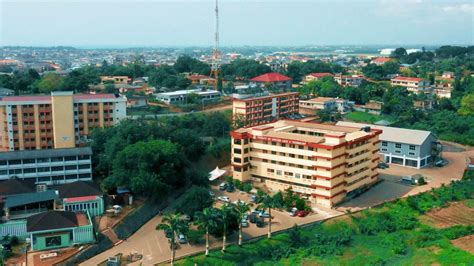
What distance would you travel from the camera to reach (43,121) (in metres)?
40.3

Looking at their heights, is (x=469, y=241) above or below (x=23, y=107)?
below

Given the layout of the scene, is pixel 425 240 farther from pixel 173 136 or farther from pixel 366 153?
pixel 173 136

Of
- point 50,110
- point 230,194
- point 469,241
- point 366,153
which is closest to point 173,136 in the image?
point 230,194

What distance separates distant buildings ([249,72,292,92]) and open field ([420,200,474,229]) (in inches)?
1597

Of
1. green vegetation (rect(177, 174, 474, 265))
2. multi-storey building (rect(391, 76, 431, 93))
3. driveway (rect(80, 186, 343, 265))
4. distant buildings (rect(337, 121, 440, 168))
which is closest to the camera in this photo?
driveway (rect(80, 186, 343, 265))

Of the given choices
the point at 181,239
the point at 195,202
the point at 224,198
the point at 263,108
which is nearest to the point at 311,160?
the point at 224,198

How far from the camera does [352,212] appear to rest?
31.8m

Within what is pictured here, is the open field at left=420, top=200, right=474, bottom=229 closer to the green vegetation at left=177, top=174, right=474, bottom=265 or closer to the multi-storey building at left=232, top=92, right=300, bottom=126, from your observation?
the green vegetation at left=177, top=174, right=474, bottom=265

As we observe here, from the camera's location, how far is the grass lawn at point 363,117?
5756cm

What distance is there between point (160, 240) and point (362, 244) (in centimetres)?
1165

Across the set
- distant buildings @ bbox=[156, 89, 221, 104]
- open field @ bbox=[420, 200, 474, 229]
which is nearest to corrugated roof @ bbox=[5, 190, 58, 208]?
open field @ bbox=[420, 200, 474, 229]

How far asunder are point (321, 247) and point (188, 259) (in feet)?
24.7

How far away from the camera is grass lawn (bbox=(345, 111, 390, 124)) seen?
5756 cm

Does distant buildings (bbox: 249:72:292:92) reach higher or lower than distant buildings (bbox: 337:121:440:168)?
higher
